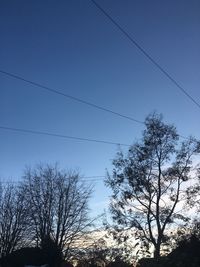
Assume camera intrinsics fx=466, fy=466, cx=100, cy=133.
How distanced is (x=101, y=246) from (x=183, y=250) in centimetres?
2693

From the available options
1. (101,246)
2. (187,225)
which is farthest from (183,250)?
(101,246)

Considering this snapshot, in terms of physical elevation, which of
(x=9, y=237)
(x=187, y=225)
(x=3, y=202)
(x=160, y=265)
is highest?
(x=3, y=202)

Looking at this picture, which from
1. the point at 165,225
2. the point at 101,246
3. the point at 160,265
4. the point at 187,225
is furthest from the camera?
the point at 101,246

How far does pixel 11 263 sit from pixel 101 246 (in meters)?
8.95

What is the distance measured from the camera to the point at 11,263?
147ft

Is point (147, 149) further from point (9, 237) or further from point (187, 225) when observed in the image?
point (9, 237)

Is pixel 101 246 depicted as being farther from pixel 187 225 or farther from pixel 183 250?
pixel 183 250

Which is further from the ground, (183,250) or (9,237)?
(9,237)

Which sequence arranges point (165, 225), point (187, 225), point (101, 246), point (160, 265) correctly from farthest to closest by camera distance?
point (101, 246)
point (165, 225)
point (187, 225)
point (160, 265)

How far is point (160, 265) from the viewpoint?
16.5 meters

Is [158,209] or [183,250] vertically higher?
[158,209]

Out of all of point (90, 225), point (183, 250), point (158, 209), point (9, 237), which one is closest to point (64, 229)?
point (90, 225)

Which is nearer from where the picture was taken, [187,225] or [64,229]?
[187,225]

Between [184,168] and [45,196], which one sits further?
[45,196]
